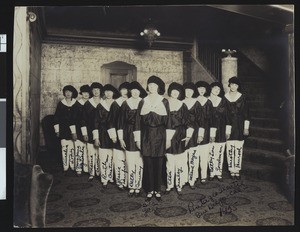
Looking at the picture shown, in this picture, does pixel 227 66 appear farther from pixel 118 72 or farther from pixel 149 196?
pixel 149 196

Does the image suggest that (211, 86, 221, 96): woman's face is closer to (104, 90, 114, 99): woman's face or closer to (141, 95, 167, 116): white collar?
(141, 95, 167, 116): white collar

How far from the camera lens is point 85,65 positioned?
21.6 feet

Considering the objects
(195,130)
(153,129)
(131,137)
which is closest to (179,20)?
(195,130)

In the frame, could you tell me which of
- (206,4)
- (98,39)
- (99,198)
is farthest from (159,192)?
(98,39)

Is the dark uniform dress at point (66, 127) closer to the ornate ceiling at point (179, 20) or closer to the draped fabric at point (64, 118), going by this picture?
the draped fabric at point (64, 118)

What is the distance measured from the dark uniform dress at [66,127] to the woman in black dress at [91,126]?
241mm

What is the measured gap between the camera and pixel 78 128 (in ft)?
17.3

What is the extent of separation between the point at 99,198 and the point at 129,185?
50cm

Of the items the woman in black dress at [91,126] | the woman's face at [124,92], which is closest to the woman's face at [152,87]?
the woman's face at [124,92]

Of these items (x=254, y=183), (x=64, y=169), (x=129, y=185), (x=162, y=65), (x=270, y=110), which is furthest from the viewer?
(x=162, y=65)

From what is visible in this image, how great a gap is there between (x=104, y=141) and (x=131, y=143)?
0.65m

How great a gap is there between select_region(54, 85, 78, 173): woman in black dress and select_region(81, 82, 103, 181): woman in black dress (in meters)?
0.24

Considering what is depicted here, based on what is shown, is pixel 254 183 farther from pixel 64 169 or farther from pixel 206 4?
pixel 64 169

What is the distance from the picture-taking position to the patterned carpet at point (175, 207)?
404 cm
